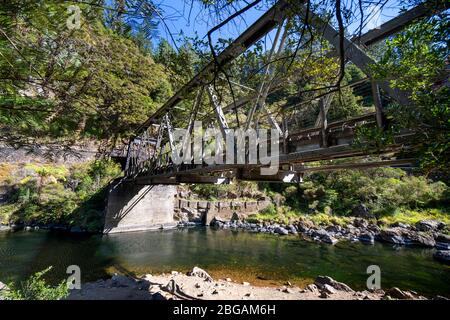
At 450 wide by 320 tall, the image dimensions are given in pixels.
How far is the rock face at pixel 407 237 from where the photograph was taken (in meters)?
14.8

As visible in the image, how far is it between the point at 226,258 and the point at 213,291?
4363 mm

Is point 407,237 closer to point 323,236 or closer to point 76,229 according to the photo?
point 323,236

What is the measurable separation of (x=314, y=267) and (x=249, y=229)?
833 centimetres

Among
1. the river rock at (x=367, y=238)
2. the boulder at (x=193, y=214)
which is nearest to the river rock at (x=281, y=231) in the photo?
the river rock at (x=367, y=238)

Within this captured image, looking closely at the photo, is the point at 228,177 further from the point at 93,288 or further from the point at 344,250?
the point at 344,250

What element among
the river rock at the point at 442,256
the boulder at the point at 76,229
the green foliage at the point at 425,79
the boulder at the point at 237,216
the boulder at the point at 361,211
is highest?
the green foliage at the point at 425,79

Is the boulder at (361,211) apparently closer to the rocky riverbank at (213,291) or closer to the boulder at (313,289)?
the rocky riverbank at (213,291)

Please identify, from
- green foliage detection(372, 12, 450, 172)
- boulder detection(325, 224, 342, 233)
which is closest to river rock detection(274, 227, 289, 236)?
boulder detection(325, 224, 342, 233)

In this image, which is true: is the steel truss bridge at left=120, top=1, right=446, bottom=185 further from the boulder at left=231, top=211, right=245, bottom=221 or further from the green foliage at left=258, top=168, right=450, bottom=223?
the green foliage at left=258, top=168, right=450, bottom=223

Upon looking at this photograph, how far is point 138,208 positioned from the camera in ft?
58.7

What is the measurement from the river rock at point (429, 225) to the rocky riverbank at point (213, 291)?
1220 cm

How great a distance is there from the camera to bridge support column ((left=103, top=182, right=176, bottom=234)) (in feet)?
54.1
